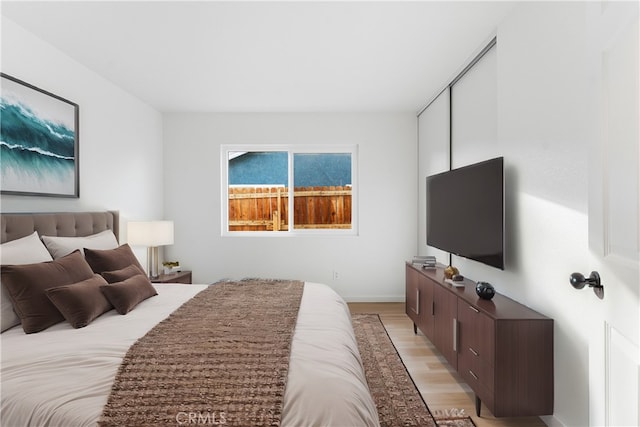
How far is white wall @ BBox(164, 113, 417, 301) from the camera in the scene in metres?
5.04

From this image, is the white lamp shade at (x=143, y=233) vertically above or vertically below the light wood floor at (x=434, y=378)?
above

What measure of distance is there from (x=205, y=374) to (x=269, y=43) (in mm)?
2434

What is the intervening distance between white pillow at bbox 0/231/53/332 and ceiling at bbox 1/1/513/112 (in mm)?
1503

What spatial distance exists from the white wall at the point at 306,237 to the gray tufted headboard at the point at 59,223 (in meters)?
1.47

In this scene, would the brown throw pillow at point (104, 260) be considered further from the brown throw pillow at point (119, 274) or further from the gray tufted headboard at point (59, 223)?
the gray tufted headboard at point (59, 223)

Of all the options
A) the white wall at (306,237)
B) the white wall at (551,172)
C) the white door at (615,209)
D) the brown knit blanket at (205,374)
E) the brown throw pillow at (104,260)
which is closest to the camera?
the white door at (615,209)

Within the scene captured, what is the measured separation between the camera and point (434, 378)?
2793mm

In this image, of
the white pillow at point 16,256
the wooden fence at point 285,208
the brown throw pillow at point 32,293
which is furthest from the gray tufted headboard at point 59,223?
the wooden fence at point 285,208

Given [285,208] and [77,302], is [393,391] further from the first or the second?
[285,208]

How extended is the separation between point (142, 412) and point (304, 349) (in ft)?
2.25

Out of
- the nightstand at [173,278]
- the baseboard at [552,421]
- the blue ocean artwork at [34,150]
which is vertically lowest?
the baseboard at [552,421]

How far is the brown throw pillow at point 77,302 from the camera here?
6.86 ft

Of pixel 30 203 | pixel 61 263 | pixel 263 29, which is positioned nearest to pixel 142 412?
pixel 61 263

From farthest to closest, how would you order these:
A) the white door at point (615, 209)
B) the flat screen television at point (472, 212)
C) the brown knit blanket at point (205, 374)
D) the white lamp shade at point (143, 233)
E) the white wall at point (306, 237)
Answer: the white wall at point (306, 237) < the white lamp shade at point (143, 233) < the flat screen television at point (472, 212) < the brown knit blanket at point (205, 374) < the white door at point (615, 209)
